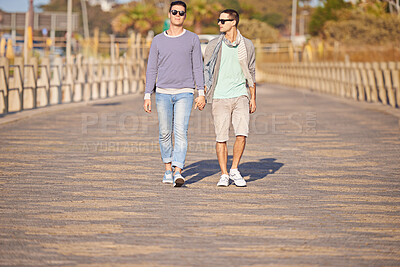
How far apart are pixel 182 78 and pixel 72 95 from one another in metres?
16.1

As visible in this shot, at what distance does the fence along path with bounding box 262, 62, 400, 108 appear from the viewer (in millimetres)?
22125

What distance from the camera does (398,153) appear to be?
12086 millimetres

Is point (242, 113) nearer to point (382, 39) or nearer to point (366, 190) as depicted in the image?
point (366, 190)

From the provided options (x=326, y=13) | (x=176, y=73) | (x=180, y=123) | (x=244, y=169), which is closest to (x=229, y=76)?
(x=176, y=73)

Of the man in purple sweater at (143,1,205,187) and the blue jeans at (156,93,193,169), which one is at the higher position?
the man in purple sweater at (143,1,205,187)

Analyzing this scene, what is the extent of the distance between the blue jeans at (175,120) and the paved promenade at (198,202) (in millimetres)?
354

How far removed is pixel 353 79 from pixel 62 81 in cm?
976

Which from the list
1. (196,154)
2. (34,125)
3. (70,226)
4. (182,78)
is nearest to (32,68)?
(34,125)

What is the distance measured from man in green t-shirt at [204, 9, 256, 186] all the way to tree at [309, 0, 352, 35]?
74.4 meters

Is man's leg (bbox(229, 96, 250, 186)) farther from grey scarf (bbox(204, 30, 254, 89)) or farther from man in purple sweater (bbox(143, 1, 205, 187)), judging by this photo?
man in purple sweater (bbox(143, 1, 205, 187))

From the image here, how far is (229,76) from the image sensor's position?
880 cm

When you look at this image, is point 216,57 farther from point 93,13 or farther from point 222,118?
point 93,13

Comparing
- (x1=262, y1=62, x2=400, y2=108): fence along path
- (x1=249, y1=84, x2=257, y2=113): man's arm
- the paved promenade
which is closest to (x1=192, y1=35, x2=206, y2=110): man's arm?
(x1=249, y1=84, x2=257, y2=113): man's arm

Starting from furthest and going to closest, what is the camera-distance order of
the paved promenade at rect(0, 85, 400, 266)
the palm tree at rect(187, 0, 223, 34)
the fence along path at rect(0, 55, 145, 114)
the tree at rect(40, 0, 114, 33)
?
the tree at rect(40, 0, 114, 33) < the palm tree at rect(187, 0, 223, 34) < the fence along path at rect(0, 55, 145, 114) < the paved promenade at rect(0, 85, 400, 266)
